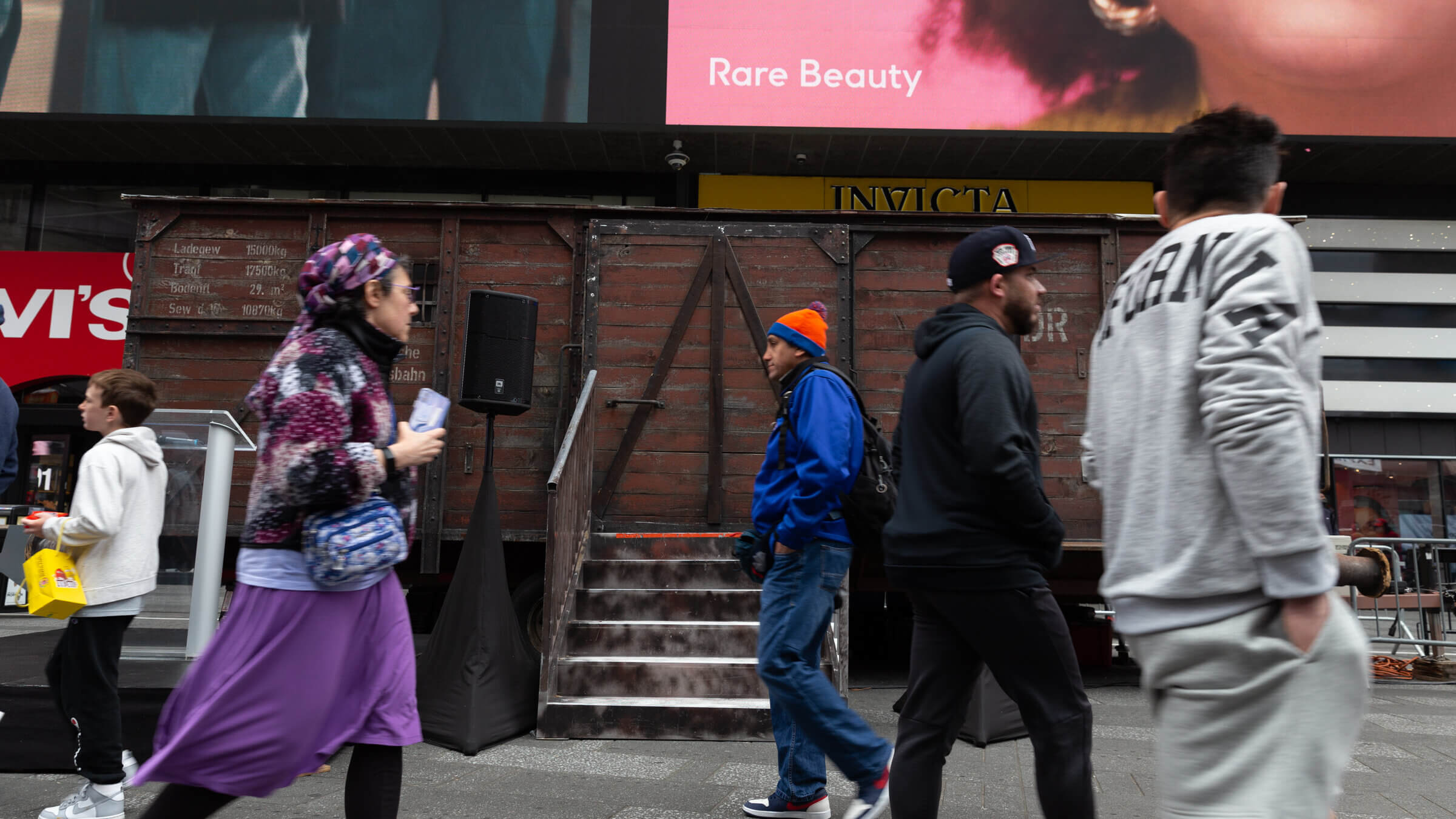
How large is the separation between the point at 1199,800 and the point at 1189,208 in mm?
1056

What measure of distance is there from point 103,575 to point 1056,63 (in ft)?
38.0

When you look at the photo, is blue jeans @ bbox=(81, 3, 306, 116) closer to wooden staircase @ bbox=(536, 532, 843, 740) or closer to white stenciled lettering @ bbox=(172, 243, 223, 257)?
white stenciled lettering @ bbox=(172, 243, 223, 257)

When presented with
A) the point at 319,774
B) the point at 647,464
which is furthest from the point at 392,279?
the point at 647,464

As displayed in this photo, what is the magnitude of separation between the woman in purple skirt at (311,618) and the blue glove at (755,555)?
1545 mm

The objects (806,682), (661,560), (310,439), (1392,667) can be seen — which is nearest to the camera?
(310,439)

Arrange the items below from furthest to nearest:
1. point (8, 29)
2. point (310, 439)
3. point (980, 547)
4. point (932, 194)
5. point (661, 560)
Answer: point (932, 194) → point (8, 29) → point (661, 560) → point (980, 547) → point (310, 439)

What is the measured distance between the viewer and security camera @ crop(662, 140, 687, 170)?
41.3ft

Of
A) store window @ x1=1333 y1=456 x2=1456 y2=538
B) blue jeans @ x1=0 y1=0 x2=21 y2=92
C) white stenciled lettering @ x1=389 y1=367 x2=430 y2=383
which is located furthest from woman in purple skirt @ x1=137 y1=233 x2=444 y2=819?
store window @ x1=1333 y1=456 x2=1456 y2=538

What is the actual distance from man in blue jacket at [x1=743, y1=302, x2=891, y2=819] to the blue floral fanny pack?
1.58 metres

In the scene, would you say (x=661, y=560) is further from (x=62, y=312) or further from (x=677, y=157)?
(x=62, y=312)

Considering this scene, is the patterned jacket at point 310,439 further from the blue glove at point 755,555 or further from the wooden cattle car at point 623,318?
the wooden cattle car at point 623,318

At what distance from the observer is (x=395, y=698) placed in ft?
7.99

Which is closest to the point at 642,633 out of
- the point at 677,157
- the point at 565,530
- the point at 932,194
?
the point at 565,530

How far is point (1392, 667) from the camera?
8625mm
